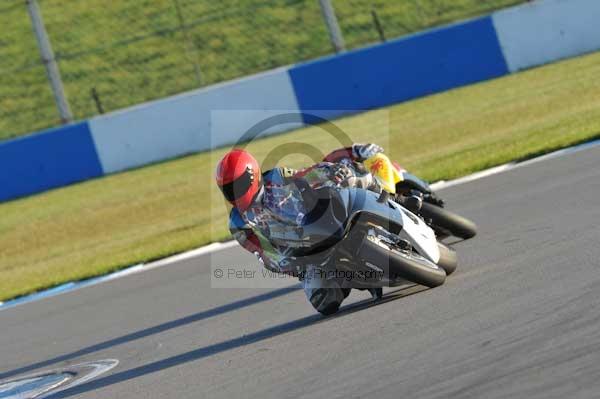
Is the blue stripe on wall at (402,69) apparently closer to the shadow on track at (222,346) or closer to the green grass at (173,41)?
the green grass at (173,41)

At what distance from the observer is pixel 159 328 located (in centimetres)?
890

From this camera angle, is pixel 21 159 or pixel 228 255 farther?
pixel 21 159

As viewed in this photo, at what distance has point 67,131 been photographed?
66.8ft

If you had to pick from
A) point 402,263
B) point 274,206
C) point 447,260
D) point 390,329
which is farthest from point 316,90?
point 390,329

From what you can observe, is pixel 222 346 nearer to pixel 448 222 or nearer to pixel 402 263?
pixel 402 263

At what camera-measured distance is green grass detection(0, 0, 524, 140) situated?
74.9 ft

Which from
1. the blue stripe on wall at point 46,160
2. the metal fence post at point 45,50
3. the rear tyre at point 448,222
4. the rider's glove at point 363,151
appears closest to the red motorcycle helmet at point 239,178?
the rider's glove at point 363,151

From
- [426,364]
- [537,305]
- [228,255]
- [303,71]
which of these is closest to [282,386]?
[426,364]

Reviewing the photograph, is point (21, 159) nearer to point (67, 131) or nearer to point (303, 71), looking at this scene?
point (67, 131)

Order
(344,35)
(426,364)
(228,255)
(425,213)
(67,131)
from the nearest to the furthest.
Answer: (426,364)
(425,213)
(228,255)
(67,131)
(344,35)

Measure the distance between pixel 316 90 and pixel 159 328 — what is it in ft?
39.1

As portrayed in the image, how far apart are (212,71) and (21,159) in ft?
16.4

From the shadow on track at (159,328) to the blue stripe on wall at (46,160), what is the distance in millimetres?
11789

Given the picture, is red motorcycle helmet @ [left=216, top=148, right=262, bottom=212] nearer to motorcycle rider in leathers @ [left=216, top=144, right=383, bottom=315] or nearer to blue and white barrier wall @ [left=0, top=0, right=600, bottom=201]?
motorcycle rider in leathers @ [left=216, top=144, right=383, bottom=315]
